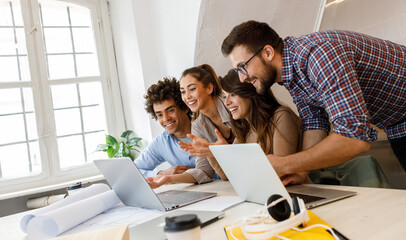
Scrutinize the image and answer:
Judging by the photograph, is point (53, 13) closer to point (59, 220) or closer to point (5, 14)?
point (5, 14)

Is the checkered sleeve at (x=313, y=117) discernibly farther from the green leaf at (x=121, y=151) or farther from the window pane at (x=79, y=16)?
the window pane at (x=79, y=16)

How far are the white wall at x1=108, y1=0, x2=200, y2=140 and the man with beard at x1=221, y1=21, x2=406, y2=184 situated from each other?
1.43 metres

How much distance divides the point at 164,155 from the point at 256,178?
179 cm

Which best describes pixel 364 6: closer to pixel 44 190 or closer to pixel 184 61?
pixel 184 61

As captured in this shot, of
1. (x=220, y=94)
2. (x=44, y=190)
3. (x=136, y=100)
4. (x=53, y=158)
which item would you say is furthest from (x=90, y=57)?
(x=220, y=94)

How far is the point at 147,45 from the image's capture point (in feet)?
13.1

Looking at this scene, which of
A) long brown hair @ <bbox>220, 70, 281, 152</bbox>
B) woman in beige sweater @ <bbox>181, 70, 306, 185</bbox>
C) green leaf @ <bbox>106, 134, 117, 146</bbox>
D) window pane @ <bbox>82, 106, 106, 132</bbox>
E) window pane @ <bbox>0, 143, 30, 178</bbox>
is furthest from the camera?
window pane @ <bbox>82, 106, 106, 132</bbox>

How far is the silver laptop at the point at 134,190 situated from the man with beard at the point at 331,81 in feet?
1.38

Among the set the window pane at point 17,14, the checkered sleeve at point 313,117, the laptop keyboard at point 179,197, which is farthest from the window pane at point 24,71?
the checkered sleeve at point 313,117

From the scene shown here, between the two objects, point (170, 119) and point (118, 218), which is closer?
point (118, 218)

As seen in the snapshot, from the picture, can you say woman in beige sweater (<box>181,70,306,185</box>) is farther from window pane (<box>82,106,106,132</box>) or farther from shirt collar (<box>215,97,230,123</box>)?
window pane (<box>82,106,106,132</box>)

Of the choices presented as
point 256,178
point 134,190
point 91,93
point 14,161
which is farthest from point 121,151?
point 256,178

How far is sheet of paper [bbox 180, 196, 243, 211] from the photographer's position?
127cm

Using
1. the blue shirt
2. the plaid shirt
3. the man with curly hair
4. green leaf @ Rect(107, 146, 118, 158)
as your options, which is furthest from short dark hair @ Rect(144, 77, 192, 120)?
green leaf @ Rect(107, 146, 118, 158)
